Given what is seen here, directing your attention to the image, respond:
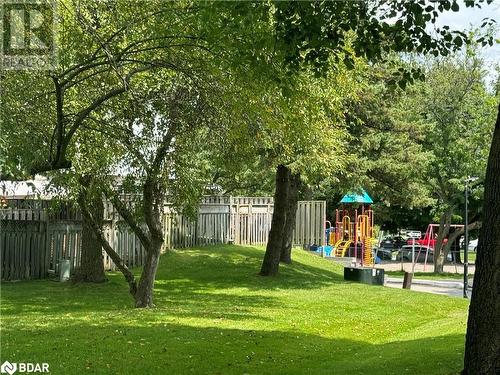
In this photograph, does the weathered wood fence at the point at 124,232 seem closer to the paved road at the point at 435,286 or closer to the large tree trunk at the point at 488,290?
the paved road at the point at 435,286

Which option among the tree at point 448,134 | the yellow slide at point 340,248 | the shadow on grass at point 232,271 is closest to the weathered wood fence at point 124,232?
the shadow on grass at point 232,271

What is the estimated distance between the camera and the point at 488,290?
6.82 m

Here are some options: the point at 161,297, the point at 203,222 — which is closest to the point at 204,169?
the point at 161,297

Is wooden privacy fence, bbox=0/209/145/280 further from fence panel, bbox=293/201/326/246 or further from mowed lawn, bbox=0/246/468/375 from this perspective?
fence panel, bbox=293/201/326/246

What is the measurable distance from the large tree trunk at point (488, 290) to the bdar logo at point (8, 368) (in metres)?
4.60

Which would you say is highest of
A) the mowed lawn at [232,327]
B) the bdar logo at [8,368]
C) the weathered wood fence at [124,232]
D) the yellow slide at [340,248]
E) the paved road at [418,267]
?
the weathered wood fence at [124,232]

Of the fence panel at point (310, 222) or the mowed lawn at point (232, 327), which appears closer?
the mowed lawn at point (232, 327)

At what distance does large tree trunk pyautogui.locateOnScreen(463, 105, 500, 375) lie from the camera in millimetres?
6773

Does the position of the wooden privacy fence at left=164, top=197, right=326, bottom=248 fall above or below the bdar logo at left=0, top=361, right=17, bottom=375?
above

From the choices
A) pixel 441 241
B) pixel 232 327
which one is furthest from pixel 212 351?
pixel 441 241

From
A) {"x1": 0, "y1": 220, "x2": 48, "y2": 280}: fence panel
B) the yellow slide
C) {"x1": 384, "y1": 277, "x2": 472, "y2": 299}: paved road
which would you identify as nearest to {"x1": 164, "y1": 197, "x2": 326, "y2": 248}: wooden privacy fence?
the yellow slide

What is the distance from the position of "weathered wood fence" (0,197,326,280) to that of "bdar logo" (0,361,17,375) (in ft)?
24.3

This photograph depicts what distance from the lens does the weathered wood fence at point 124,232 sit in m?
19.3

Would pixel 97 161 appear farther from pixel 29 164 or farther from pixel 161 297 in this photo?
pixel 161 297
